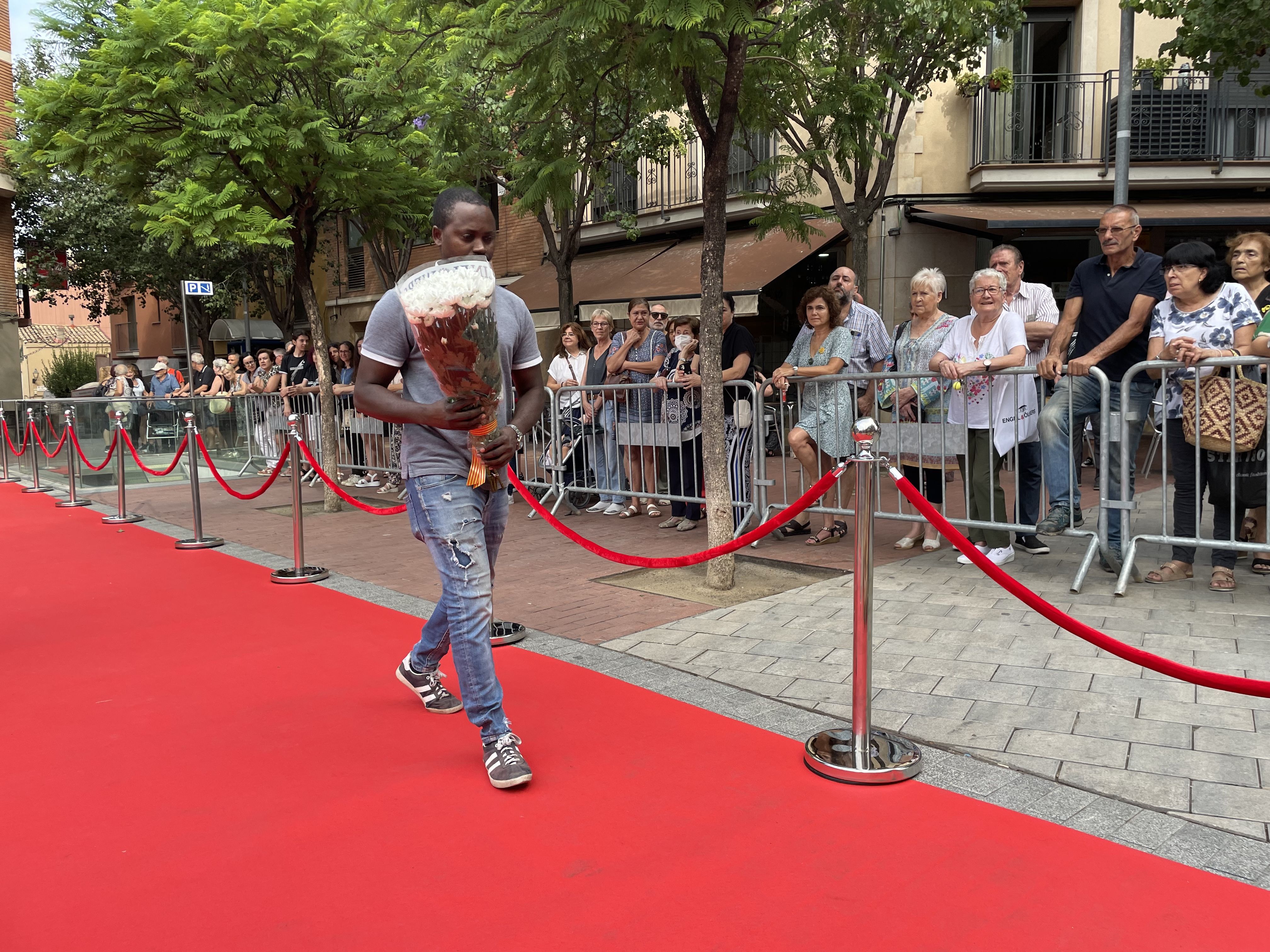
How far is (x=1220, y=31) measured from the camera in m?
9.45

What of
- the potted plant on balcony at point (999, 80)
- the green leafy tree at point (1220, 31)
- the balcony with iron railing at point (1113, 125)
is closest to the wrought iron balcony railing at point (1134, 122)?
the balcony with iron railing at point (1113, 125)

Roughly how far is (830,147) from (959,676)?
4467 mm

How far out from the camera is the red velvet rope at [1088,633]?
2645mm

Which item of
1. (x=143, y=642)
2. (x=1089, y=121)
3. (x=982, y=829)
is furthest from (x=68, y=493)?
(x=1089, y=121)

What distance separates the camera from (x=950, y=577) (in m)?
6.45

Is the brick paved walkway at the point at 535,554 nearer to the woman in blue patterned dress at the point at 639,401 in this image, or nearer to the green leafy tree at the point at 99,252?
the woman in blue patterned dress at the point at 639,401

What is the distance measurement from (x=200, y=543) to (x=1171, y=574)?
7.78m

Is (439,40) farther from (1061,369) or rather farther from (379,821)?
(379,821)

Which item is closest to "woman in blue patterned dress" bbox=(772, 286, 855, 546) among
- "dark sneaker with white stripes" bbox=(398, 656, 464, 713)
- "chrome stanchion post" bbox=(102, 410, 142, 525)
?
"dark sneaker with white stripes" bbox=(398, 656, 464, 713)

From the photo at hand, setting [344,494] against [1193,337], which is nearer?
[1193,337]

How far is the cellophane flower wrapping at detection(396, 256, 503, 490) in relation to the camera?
10.4 ft

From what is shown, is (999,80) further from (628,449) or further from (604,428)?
(628,449)

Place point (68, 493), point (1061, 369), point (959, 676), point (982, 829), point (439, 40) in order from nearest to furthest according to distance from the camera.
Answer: point (982, 829)
point (959, 676)
point (1061, 369)
point (439, 40)
point (68, 493)

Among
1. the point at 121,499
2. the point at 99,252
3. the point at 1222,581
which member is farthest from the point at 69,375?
the point at 1222,581
